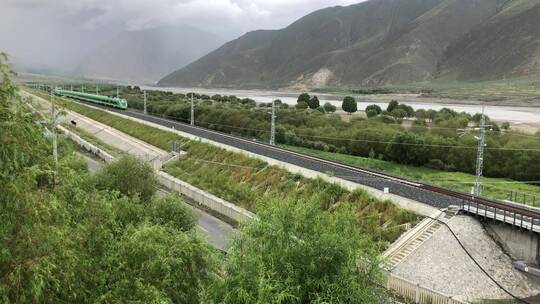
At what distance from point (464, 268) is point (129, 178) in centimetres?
2128

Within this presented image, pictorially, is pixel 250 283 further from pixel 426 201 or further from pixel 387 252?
pixel 426 201

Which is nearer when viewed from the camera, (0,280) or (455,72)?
(0,280)

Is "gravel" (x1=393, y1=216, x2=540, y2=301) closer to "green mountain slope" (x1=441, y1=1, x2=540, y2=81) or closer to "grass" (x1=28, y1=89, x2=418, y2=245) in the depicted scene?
"grass" (x1=28, y1=89, x2=418, y2=245)

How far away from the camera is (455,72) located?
618 ft

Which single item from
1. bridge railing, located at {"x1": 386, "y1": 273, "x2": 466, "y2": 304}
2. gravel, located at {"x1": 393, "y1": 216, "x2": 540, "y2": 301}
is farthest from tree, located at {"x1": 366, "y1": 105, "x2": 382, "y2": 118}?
bridge railing, located at {"x1": 386, "y1": 273, "x2": 466, "y2": 304}

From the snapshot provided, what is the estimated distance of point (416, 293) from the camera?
68.5 feet

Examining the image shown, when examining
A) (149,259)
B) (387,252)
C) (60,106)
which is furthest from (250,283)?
(387,252)

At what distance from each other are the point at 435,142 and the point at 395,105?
37389 mm

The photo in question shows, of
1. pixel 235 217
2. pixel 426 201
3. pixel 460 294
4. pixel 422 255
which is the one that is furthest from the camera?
pixel 235 217

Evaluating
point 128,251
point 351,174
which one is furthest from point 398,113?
point 128,251

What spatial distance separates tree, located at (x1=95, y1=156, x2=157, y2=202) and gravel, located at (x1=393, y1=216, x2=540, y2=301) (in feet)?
56.1

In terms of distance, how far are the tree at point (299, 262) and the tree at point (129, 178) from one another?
1670 cm

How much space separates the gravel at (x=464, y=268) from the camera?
22475 mm

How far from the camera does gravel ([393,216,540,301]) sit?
2248cm
